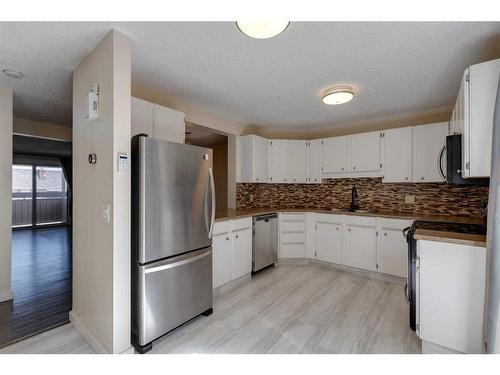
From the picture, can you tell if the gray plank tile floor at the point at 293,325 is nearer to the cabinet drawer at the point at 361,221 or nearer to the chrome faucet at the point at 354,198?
the cabinet drawer at the point at 361,221

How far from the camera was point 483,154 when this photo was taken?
1509mm

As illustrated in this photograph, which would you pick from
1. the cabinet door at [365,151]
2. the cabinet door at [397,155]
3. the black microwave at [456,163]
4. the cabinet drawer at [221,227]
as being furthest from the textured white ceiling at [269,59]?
the cabinet drawer at [221,227]

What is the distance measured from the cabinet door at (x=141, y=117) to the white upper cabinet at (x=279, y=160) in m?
2.21

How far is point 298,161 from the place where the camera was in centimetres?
417

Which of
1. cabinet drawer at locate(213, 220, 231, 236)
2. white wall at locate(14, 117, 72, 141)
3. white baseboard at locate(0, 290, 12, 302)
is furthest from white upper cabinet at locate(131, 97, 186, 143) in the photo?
white wall at locate(14, 117, 72, 141)

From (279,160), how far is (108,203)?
117 inches

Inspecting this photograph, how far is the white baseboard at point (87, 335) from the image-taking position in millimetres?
1723

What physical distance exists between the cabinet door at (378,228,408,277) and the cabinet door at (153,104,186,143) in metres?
2.91

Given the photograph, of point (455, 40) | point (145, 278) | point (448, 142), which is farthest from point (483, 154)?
point (145, 278)

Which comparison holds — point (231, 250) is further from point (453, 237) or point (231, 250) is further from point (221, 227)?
point (453, 237)

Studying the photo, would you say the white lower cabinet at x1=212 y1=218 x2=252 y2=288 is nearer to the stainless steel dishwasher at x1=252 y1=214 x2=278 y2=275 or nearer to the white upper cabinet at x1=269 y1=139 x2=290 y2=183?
the stainless steel dishwasher at x1=252 y1=214 x2=278 y2=275

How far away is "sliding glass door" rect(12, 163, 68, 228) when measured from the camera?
22.2ft
